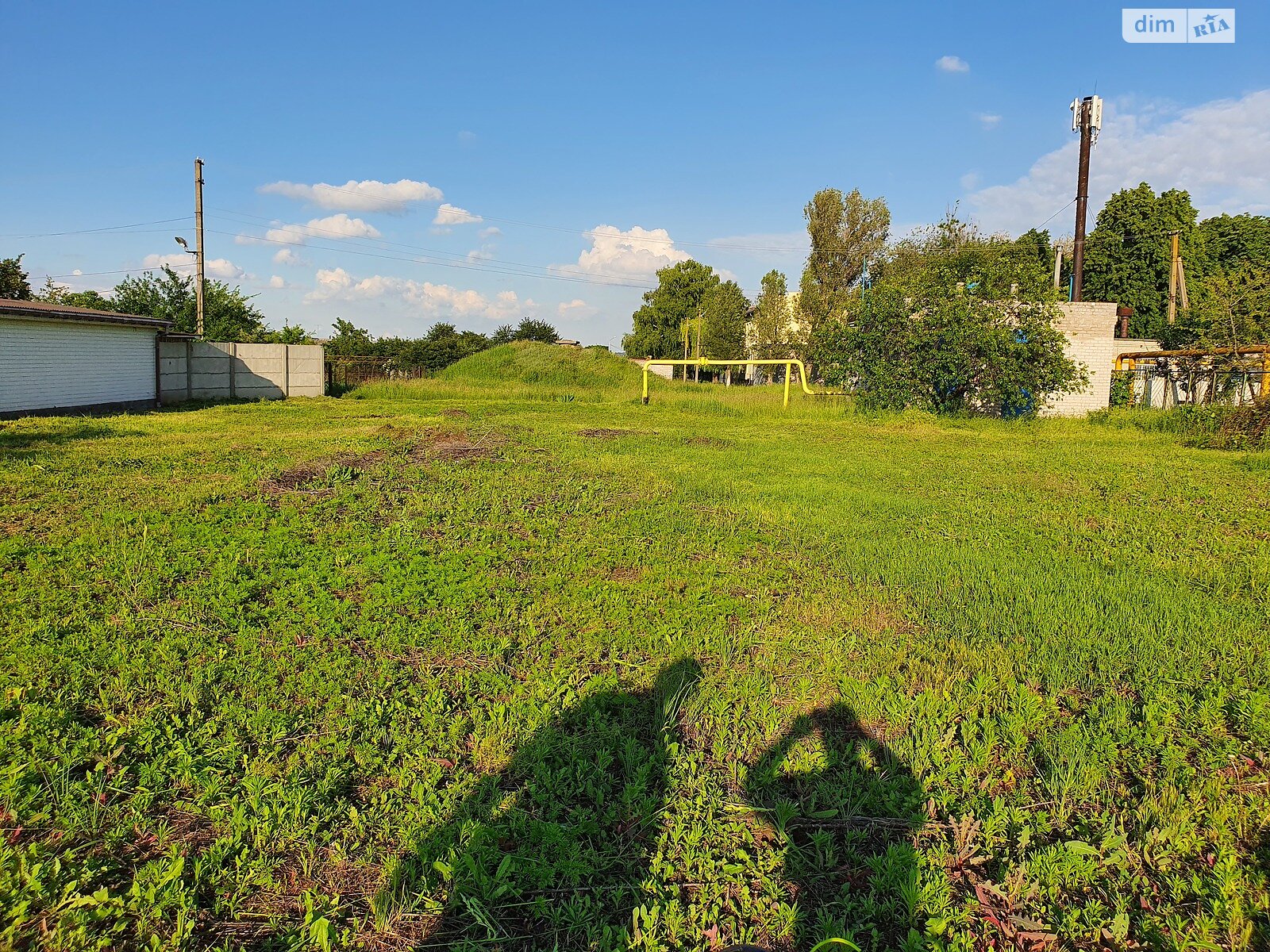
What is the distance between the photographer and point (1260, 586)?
4.82 metres

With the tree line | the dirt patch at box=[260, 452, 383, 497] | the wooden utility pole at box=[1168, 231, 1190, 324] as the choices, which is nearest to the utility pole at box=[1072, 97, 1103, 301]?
the tree line

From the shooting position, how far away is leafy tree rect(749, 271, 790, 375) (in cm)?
3900

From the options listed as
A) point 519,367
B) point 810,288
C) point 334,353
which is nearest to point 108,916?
point 519,367

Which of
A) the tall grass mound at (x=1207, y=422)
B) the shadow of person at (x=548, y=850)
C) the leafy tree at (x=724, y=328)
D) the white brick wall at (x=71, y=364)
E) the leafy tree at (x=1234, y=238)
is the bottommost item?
the shadow of person at (x=548, y=850)

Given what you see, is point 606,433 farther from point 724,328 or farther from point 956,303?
point 724,328

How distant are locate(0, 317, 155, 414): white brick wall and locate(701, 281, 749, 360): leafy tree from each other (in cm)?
3370

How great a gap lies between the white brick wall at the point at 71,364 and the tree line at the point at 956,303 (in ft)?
56.5

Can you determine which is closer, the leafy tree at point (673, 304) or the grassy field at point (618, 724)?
the grassy field at point (618, 724)

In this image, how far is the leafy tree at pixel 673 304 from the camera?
54531 millimetres

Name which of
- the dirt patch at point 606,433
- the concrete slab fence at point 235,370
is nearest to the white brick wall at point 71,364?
the concrete slab fence at point 235,370

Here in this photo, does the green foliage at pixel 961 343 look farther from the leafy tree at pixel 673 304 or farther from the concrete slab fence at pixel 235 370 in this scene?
the leafy tree at pixel 673 304

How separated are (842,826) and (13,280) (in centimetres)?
3763

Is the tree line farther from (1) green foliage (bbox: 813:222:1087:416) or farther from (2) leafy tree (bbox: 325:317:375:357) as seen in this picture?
(2) leafy tree (bbox: 325:317:375:357)

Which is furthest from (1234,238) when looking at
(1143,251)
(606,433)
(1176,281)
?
(606,433)
